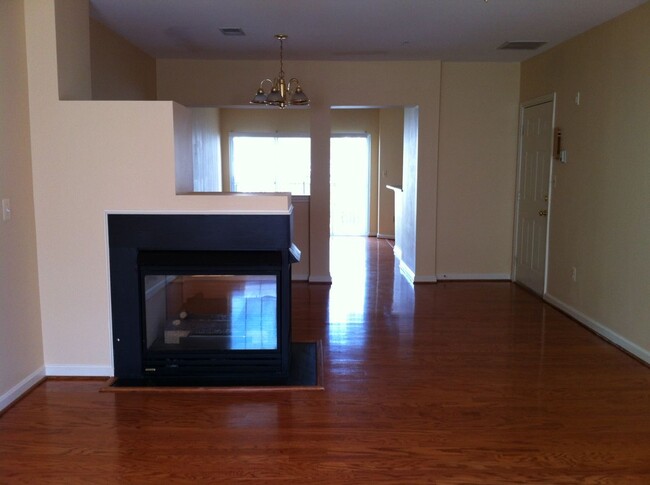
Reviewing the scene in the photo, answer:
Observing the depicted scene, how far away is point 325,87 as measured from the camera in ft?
21.6

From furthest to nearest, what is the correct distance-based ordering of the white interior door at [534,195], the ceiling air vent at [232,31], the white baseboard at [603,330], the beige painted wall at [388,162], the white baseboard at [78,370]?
the beige painted wall at [388,162]
the white interior door at [534,195]
the ceiling air vent at [232,31]
the white baseboard at [603,330]
the white baseboard at [78,370]

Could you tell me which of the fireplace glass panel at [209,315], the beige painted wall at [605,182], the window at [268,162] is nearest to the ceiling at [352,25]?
the beige painted wall at [605,182]

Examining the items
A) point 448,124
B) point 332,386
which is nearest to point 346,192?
point 448,124

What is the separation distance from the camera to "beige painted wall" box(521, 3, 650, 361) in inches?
169

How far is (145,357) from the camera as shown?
3.79 metres

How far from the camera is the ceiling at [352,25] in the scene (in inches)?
170

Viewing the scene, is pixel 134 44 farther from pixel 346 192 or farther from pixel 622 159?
pixel 346 192

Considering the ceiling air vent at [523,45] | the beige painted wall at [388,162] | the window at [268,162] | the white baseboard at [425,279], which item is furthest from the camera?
the window at [268,162]

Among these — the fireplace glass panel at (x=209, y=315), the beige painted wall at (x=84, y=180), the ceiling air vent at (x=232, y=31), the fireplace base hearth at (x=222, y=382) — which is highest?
the ceiling air vent at (x=232, y=31)

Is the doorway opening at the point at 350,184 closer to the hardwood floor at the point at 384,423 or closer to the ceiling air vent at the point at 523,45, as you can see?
the ceiling air vent at the point at 523,45

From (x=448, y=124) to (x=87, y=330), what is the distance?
4.57 m

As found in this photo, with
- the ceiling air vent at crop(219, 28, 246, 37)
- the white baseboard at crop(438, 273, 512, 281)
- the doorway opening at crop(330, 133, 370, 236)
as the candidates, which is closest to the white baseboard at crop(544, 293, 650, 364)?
the white baseboard at crop(438, 273, 512, 281)

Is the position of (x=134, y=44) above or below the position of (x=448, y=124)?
above

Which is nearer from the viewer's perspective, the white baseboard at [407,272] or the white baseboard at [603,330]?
the white baseboard at [603,330]
